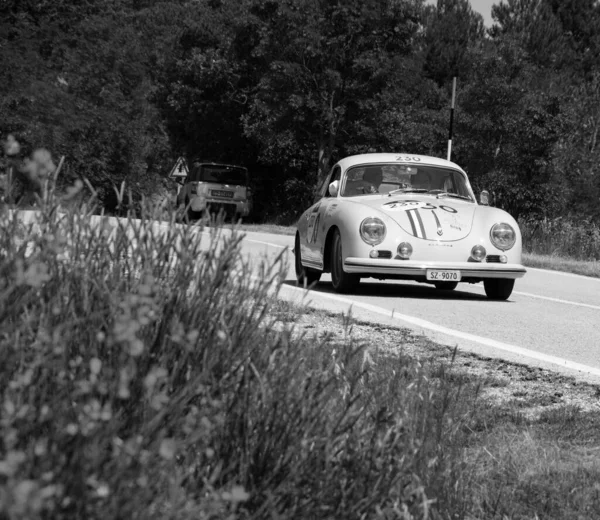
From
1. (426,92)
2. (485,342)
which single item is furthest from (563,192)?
(485,342)

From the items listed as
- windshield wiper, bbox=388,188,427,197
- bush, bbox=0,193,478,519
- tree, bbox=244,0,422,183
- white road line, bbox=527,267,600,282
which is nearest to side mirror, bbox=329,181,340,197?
windshield wiper, bbox=388,188,427,197

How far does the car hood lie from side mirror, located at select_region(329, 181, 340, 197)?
1.50ft

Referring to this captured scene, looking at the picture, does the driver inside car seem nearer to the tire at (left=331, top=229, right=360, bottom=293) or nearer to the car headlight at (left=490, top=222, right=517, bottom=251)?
the tire at (left=331, top=229, right=360, bottom=293)

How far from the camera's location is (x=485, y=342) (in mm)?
8758

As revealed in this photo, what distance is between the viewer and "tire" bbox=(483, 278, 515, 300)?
41.9 feet

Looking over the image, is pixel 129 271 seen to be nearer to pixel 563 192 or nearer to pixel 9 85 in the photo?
pixel 563 192

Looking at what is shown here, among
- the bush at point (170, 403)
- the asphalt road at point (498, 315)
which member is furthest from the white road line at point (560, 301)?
the bush at point (170, 403)

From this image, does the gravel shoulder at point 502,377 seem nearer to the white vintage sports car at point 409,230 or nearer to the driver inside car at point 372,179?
the white vintage sports car at point 409,230

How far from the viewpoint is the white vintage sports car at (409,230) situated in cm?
1195

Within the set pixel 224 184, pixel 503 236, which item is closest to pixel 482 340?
pixel 503 236

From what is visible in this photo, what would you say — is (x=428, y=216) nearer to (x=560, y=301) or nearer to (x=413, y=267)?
(x=413, y=267)

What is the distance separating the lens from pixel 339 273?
12.5m

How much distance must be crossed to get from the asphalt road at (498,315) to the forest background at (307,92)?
1908 cm

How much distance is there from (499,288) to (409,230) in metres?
1.44
